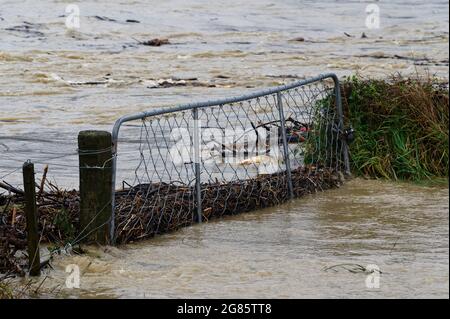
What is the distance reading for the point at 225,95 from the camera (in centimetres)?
2056

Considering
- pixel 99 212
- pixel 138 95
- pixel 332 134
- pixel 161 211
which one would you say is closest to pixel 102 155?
pixel 99 212

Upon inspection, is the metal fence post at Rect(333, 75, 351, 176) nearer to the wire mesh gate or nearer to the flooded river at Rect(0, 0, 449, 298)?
the wire mesh gate

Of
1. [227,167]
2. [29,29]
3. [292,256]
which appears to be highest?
[29,29]

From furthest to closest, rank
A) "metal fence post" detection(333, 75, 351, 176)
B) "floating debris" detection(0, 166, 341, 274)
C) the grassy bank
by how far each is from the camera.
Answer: "metal fence post" detection(333, 75, 351, 176) → the grassy bank → "floating debris" detection(0, 166, 341, 274)

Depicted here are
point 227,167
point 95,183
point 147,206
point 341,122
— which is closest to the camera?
point 95,183

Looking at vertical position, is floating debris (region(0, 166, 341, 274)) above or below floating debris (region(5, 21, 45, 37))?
below

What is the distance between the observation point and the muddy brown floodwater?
26.2 feet

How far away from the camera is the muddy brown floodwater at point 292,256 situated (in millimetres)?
7992

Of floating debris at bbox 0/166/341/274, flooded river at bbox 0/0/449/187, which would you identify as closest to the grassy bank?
floating debris at bbox 0/166/341/274

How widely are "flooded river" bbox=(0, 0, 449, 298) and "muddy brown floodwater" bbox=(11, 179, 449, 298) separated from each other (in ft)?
0.06

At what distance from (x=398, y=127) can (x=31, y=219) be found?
482cm

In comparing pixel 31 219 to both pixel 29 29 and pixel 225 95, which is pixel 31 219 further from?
pixel 29 29

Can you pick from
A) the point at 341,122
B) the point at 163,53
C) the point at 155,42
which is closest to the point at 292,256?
the point at 341,122

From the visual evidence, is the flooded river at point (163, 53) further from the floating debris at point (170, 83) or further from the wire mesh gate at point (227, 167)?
the wire mesh gate at point (227, 167)
